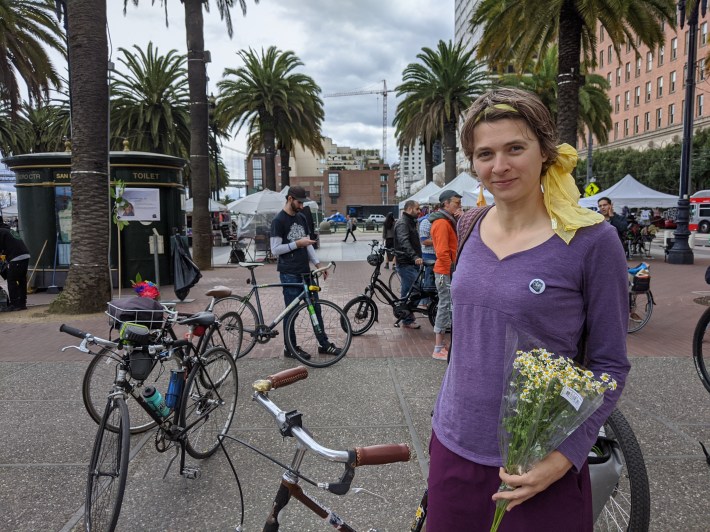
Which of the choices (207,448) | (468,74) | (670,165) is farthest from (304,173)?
(207,448)

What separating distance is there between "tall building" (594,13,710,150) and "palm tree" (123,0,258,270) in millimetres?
44723

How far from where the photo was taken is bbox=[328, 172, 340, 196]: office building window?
453ft

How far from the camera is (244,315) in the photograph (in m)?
6.73

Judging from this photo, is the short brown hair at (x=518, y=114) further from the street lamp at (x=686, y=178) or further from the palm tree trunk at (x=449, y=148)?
the palm tree trunk at (x=449, y=148)

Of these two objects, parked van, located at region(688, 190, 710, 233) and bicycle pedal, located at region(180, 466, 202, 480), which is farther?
parked van, located at region(688, 190, 710, 233)

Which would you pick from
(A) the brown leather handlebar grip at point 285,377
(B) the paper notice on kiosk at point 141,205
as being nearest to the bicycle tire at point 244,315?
(A) the brown leather handlebar grip at point 285,377

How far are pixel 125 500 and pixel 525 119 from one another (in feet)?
10.3

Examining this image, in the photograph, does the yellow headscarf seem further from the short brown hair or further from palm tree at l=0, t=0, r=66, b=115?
palm tree at l=0, t=0, r=66, b=115

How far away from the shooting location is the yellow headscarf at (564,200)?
1408 mm

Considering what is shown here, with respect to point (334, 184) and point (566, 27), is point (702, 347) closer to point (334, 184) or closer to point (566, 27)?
point (566, 27)

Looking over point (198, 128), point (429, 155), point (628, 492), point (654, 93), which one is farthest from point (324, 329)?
point (654, 93)

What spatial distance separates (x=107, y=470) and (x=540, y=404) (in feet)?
8.03

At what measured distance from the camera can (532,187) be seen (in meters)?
1.51

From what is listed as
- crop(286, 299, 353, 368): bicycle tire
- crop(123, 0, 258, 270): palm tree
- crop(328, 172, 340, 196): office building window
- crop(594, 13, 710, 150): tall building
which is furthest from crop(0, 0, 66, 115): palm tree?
crop(328, 172, 340, 196): office building window
